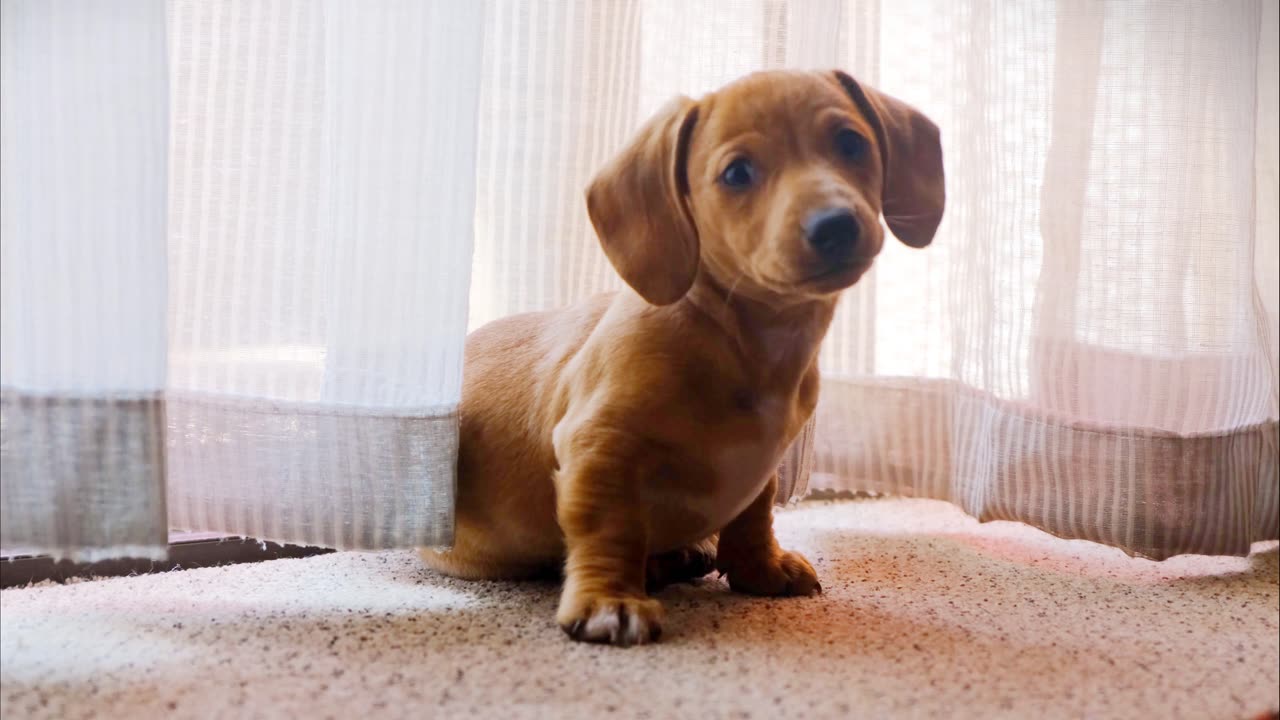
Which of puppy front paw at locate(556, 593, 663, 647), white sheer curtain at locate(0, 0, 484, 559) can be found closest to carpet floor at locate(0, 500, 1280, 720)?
puppy front paw at locate(556, 593, 663, 647)

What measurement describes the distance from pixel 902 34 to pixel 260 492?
3.97 ft

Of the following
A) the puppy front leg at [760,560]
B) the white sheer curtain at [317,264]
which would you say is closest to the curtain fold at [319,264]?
the white sheer curtain at [317,264]

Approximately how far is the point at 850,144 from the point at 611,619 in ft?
1.87

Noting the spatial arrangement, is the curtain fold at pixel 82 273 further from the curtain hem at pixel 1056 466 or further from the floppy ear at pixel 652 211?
the curtain hem at pixel 1056 466

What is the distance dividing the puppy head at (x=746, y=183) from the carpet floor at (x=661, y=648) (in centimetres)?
38

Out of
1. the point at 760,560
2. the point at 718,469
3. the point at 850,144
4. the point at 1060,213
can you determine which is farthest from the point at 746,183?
the point at 1060,213

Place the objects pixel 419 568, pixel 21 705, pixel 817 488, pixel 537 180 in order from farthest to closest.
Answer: pixel 817 488, pixel 537 180, pixel 419 568, pixel 21 705

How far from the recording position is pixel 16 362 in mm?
1047

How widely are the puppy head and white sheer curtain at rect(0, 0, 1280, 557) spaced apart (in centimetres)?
23

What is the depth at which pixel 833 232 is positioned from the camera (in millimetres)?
1012

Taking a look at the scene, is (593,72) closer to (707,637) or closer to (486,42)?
(486,42)

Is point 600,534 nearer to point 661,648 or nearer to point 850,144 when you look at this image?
point 661,648

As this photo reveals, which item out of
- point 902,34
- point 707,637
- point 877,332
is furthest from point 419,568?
point 902,34

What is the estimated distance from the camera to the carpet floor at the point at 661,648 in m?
0.89
